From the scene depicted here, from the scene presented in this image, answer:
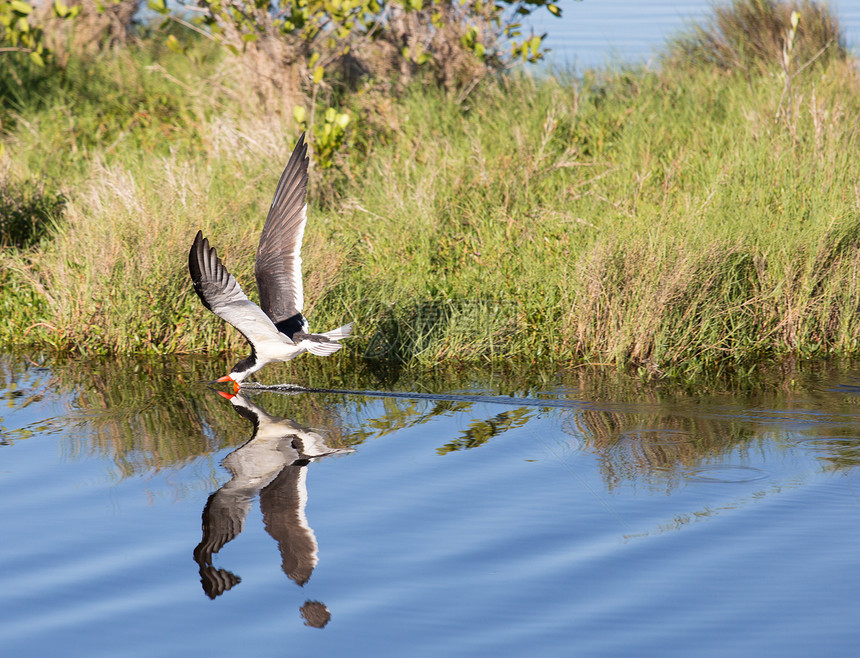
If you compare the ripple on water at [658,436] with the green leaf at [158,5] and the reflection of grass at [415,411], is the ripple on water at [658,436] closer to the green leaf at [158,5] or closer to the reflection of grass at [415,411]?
the reflection of grass at [415,411]

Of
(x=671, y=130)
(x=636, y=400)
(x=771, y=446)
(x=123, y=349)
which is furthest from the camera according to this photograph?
(x=671, y=130)

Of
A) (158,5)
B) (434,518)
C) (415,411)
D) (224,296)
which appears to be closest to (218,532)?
(434,518)

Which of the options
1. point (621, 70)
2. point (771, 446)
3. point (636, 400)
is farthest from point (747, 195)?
point (621, 70)

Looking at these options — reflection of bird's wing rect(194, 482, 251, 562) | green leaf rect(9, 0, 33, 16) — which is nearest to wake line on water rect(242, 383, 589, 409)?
reflection of bird's wing rect(194, 482, 251, 562)

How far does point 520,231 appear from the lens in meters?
8.33

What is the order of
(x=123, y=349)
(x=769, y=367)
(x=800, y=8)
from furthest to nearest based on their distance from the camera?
(x=800, y=8), (x=123, y=349), (x=769, y=367)

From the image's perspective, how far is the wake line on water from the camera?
6.46 metres

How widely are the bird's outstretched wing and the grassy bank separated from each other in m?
1.23

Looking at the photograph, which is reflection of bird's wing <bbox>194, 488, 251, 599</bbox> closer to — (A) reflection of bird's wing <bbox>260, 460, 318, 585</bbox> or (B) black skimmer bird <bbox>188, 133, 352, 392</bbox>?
(A) reflection of bird's wing <bbox>260, 460, 318, 585</bbox>

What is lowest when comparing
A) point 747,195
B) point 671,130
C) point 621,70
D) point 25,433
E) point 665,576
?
point 665,576

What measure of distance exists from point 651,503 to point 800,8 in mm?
9793

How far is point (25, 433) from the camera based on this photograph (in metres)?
5.93

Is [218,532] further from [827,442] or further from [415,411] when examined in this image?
[827,442]

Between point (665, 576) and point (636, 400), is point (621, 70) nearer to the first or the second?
point (636, 400)
